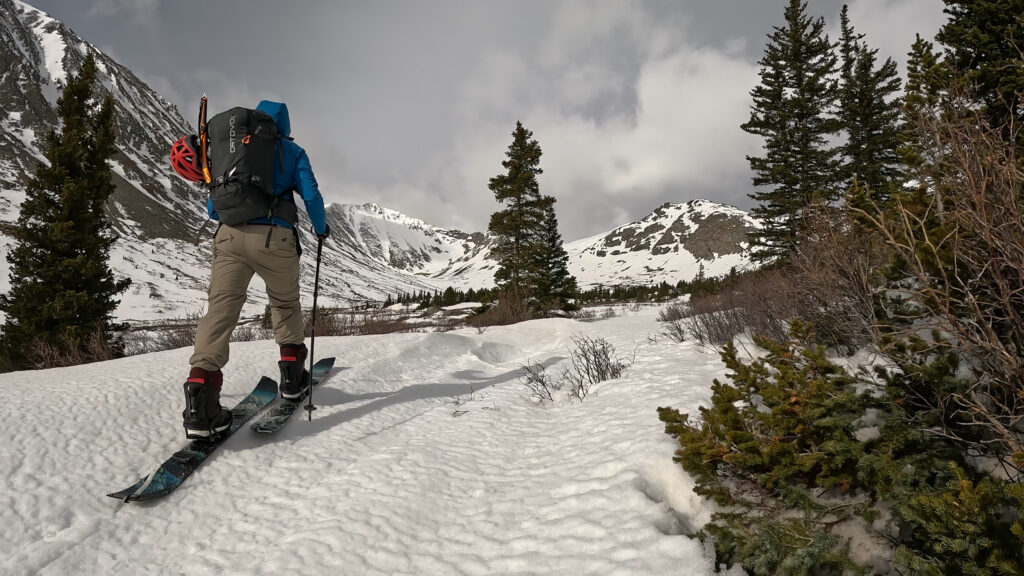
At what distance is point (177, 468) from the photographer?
221cm

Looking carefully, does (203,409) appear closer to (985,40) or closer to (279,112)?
(279,112)

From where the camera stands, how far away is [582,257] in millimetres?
195750

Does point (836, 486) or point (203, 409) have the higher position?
point (203, 409)

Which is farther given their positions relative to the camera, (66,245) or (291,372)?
(66,245)

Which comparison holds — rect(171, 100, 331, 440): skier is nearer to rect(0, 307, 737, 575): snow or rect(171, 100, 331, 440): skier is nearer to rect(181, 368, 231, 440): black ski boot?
rect(181, 368, 231, 440): black ski boot

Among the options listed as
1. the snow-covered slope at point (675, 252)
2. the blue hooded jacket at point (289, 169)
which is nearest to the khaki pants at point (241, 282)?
the blue hooded jacket at point (289, 169)

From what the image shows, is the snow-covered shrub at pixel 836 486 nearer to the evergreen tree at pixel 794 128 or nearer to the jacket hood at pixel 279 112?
the jacket hood at pixel 279 112

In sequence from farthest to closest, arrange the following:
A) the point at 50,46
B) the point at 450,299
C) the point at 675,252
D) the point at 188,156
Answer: the point at 675,252 < the point at 50,46 < the point at 450,299 < the point at 188,156

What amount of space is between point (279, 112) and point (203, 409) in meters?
2.33

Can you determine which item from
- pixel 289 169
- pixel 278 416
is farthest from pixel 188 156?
pixel 278 416

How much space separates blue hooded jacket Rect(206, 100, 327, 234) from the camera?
322 cm

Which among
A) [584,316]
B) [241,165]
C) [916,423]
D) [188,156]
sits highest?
[188,156]

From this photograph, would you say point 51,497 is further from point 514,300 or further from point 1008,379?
point 514,300

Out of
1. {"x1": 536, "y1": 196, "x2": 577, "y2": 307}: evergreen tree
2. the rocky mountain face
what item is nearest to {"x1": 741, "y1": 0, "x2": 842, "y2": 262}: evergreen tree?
{"x1": 536, "y1": 196, "x2": 577, "y2": 307}: evergreen tree
